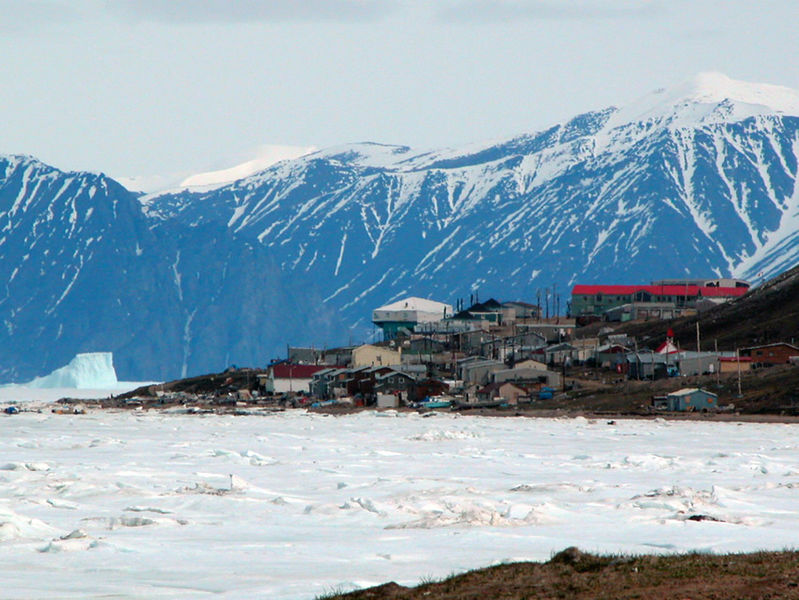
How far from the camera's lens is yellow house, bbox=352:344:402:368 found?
15162cm

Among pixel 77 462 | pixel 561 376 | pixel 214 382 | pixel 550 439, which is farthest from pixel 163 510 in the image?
pixel 214 382

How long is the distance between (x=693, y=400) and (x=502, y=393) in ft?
77.1

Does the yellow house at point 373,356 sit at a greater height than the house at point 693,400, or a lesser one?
greater

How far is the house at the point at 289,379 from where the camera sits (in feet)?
454

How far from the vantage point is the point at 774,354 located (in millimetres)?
106875

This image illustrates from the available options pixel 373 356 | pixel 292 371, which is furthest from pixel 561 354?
pixel 292 371

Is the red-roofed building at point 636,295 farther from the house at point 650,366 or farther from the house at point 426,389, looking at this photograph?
the house at point 426,389

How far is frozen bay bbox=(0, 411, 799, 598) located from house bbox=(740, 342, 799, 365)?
50.6 m

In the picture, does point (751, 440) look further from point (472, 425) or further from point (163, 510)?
point (163, 510)

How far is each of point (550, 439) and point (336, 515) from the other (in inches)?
1270

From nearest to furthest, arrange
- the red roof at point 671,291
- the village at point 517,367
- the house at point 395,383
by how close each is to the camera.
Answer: the village at point 517,367 → the house at point 395,383 → the red roof at point 671,291

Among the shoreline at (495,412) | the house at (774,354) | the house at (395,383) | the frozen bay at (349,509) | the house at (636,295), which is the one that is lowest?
the frozen bay at (349,509)

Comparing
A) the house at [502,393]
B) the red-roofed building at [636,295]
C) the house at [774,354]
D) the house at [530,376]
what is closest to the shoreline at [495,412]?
the house at [502,393]

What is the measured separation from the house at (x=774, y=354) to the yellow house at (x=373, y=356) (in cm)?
5206
